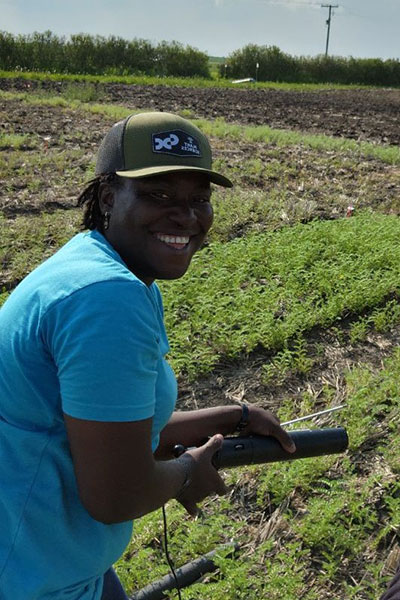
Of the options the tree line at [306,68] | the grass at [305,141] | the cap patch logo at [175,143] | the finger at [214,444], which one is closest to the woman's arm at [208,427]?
the finger at [214,444]

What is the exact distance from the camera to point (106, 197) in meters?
1.67

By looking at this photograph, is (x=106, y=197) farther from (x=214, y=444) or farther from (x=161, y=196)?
(x=214, y=444)

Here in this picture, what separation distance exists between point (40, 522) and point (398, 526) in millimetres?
1899

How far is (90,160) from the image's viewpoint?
9.41 metres

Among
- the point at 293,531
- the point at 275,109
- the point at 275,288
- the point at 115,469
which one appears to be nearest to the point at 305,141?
the point at 275,288

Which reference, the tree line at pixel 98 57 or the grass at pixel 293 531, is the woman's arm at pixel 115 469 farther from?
the tree line at pixel 98 57

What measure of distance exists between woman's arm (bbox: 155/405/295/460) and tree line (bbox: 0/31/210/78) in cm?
3205

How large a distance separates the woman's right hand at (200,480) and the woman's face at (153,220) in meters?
0.44

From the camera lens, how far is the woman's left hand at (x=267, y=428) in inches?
80.5

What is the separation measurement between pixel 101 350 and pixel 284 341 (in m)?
3.23

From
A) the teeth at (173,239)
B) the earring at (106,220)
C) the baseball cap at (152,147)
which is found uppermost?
the baseball cap at (152,147)

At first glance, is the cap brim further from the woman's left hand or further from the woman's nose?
the woman's left hand

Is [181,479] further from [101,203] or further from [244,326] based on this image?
[244,326]

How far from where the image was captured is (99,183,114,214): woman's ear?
1660 millimetres
